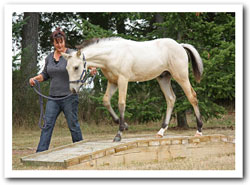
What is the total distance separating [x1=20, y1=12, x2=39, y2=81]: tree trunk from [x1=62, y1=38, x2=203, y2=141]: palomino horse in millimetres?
5212

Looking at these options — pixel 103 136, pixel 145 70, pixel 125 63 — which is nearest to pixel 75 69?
pixel 125 63

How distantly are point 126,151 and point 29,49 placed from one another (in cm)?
636

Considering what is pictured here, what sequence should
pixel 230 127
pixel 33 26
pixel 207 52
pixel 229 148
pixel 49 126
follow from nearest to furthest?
pixel 49 126, pixel 229 148, pixel 207 52, pixel 230 127, pixel 33 26

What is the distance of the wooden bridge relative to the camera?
4518mm

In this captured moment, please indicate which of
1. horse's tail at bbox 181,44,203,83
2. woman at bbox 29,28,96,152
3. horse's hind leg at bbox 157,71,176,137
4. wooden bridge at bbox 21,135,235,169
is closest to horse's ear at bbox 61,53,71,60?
woman at bbox 29,28,96,152

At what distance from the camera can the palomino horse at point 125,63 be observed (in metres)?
5.03

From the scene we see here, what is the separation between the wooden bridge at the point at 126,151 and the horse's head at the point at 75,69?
92 cm

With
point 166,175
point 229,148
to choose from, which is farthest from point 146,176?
point 229,148

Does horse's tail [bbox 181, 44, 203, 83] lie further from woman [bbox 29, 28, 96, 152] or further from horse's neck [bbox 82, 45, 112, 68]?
woman [bbox 29, 28, 96, 152]

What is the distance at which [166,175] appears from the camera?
4262 mm

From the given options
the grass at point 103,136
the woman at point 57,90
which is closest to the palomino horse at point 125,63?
the woman at point 57,90

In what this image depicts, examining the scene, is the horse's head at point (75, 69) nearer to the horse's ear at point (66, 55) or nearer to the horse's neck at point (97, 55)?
the horse's ear at point (66, 55)

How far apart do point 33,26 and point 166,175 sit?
805 cm
